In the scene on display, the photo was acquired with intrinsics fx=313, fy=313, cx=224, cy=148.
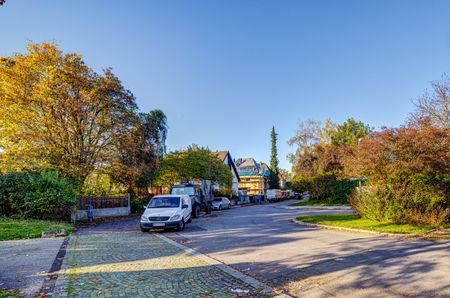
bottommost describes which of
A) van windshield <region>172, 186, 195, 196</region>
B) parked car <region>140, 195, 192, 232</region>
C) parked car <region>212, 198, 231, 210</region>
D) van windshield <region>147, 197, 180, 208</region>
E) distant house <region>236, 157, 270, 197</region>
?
parked car <region>212, 198, 231, 210</region>

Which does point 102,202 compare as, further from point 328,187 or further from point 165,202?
point 328,187

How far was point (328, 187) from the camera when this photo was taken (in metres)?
34.9

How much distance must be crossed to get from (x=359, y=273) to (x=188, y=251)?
4900 millimetres

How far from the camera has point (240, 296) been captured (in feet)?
17.0

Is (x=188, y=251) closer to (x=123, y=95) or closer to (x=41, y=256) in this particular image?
(x=41, y=256)

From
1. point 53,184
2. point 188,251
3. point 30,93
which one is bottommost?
point 188,251

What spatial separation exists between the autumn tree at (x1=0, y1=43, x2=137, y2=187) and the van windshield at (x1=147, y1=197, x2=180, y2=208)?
9893mm

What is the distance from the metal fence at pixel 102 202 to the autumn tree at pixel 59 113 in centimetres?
198

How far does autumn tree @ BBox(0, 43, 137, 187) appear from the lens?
20.9 m

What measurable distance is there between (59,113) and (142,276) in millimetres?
19630

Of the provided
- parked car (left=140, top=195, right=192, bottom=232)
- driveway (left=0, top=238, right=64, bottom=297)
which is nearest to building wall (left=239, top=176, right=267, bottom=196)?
parked car (left=140, top=195, right=192, bottom=232)

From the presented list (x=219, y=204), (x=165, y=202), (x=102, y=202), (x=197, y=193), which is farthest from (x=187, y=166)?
(x=165, y=202)

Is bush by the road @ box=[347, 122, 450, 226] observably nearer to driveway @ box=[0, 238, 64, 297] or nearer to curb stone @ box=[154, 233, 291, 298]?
curb stone @ box=[154, 233, 291, 298]

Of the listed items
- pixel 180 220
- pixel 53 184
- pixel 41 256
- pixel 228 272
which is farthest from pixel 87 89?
pixel 228 272
